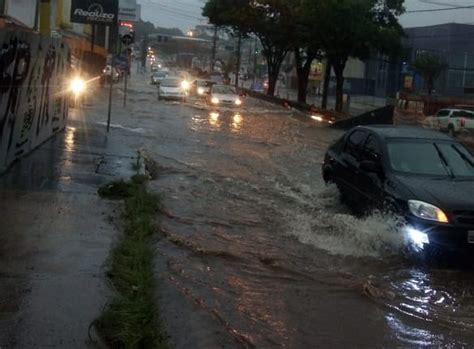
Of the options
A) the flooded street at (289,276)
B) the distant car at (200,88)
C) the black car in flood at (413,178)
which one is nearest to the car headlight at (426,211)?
the black car in flood at (413,178)

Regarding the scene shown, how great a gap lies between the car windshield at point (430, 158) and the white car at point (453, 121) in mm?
25428

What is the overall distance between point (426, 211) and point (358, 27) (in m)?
32.1

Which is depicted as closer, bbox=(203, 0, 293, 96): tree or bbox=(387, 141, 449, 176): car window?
bbox=(387, 141, 449, 176): car window

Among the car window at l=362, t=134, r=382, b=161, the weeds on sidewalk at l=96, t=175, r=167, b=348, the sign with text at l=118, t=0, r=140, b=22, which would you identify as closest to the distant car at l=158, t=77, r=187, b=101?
the sign with text at l=118, t=0, r=140, b=22

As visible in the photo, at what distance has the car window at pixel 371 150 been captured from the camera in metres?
9.62

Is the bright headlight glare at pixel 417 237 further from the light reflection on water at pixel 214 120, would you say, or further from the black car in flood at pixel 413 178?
the light reflection on water at pixel 214 120

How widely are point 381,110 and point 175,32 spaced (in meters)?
129

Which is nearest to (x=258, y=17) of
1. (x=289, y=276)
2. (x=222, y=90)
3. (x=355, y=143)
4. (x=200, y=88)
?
(x=222, y=90)

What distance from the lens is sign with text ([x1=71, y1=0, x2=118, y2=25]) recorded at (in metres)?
35.2

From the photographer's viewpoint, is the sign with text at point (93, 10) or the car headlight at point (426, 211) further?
the sign with text at point (93, 10)

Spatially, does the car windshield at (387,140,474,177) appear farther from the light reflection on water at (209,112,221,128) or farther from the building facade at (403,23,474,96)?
the building facade at (403,23,474,96)

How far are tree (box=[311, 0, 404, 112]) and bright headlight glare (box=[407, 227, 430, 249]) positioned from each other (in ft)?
104

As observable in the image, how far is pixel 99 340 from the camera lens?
4.89m

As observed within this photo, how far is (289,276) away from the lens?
752 cm
